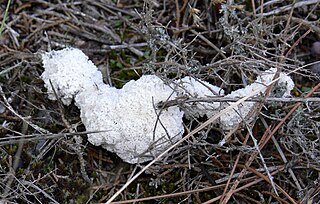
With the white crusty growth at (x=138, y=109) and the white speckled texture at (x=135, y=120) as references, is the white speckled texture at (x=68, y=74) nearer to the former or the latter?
the white crusty growth at (x=138, y=109)

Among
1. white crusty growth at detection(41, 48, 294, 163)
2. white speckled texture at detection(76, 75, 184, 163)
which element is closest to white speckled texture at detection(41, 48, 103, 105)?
white crusty growth at detection(41, 48, 294, 163)

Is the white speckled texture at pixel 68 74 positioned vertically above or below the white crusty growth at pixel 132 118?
above

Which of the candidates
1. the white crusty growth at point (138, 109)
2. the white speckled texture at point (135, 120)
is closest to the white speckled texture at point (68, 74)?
the white crusty growth at point (138, 109)

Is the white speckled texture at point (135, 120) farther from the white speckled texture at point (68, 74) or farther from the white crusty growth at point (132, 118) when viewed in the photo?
the white speckled texture at point (68, 74)

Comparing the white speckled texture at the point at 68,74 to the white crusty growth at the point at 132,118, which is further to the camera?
the white speckled texture at the point at 68,74

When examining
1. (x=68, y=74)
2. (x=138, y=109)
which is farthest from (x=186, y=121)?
(x=68, y=74)

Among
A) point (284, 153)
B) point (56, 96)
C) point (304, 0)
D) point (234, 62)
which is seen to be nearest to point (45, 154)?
point (56, 96)

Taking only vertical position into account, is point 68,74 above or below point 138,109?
above

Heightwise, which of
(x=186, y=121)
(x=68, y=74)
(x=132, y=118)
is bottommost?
(x=186, y=121)

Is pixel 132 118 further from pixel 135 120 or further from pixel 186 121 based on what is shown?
pixel 186 121

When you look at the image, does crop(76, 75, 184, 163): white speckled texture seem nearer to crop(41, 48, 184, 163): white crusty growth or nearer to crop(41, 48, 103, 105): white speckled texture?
crop(41, 48, 184, 163): white crusty growth

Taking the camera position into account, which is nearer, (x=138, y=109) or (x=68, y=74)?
(x=138, y=109)
